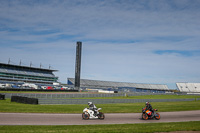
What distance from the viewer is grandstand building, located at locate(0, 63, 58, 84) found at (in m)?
111

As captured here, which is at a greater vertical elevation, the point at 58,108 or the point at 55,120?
the point at 58,108

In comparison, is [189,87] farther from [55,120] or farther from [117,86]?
[55,120]

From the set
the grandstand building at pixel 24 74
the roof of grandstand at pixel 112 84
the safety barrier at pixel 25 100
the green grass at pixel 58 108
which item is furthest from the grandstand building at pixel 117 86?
the green grass at pixel 58 108

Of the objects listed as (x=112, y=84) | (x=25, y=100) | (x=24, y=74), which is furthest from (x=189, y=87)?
(x=25, y=100)

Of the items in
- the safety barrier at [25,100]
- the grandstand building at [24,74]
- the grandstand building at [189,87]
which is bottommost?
the safety barrier at [25,100]

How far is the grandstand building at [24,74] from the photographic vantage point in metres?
111

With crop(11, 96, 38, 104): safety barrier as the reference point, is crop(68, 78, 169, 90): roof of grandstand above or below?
above

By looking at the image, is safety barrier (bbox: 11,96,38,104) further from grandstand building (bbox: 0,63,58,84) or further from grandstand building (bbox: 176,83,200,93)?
grandstand building (bbox: 176,83,200,93)

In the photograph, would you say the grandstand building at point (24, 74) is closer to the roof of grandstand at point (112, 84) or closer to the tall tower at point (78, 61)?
the roof of grandstand at point (112, 84)


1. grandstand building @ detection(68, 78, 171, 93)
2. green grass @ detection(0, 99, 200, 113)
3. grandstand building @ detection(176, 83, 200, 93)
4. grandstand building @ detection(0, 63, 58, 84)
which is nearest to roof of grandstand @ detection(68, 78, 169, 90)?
grandstand building @ detection(68, 78, 171, 93)

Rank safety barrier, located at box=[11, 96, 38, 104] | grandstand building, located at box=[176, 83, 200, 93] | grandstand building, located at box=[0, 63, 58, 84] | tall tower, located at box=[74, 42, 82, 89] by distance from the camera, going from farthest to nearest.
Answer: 1. grandstand building, located at box=[176, 83, 200, 93]
2. grandstand building, located at box=[0, 63, 58, 84]
3. tall tower, located at box=[74, 42, 82, 89]
4. safety barrier, located at box=[11, 96, 38, 104]

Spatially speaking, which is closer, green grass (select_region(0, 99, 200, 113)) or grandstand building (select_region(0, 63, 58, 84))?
green grass (select_region(0, 99, 200, 113))

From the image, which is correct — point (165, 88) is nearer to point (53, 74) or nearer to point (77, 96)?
point (53, 74)

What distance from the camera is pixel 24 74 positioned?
120562 mm
